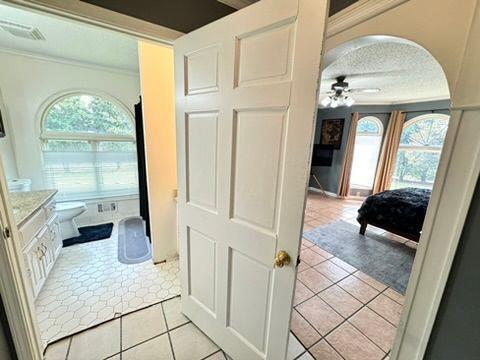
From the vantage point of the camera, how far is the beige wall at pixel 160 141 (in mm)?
2027

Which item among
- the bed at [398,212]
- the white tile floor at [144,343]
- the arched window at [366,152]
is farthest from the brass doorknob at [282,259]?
the arched window at [366,152]

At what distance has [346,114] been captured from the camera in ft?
18.1

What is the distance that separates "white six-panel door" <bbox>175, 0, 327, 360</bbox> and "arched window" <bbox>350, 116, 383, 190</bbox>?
5507mm

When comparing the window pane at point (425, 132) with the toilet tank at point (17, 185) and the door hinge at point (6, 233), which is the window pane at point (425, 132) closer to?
the door hinge at point (6, 233)

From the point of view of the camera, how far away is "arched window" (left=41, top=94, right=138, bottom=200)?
3.13m

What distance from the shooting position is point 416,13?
89 cm

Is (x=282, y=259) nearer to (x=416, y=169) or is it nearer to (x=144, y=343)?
A: (x=144, y=343)

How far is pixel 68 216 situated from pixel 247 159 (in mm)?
3050

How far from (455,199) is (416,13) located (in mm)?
823

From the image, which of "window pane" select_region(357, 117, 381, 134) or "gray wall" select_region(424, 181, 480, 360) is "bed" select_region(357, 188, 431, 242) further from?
"window pane" select_region(357, 117, 381, 134)

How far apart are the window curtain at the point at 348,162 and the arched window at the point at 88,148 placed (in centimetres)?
521

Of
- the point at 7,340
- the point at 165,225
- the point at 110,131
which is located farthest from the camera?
the point at 110,131

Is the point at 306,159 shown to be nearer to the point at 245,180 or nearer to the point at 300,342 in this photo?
the point at 245,180

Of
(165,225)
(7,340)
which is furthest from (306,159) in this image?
(165,225)
